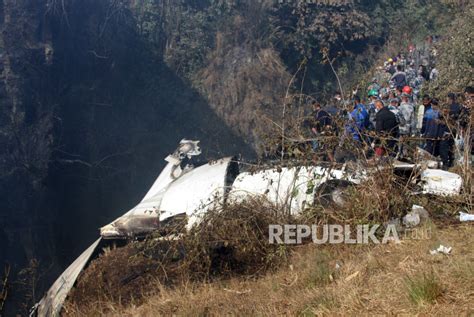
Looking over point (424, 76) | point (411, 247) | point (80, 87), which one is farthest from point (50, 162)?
point (411, 247)

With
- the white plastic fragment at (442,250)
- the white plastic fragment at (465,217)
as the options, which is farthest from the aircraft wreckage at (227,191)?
the white plastic fragment at (442,250)

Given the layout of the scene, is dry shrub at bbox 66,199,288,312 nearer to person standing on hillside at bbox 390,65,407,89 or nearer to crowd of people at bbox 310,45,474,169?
crowd of people at bbox 310,45,474,169

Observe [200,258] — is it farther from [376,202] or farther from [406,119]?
[406,119]

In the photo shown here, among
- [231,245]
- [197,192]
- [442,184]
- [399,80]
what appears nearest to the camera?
[231,245]

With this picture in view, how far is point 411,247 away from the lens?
5086 mm

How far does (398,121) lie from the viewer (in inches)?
385

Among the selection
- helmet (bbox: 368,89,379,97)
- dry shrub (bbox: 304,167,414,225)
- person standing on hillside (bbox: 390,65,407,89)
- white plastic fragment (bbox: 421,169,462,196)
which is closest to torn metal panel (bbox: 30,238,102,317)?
dry shrub (bbox: 304,167,414,225)

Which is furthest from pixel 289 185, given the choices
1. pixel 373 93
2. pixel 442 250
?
pixel 373 93

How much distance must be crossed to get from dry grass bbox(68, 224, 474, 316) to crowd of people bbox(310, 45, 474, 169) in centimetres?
124

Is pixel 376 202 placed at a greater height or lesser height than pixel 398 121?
lesser

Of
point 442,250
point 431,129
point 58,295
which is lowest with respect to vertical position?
point 58,295

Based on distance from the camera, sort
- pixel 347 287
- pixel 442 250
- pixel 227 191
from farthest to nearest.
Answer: pixel 227 191 → pixel 442 250 → pixel 347 287

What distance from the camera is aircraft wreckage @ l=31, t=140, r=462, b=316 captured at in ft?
20.3

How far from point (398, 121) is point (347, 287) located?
239 inches
